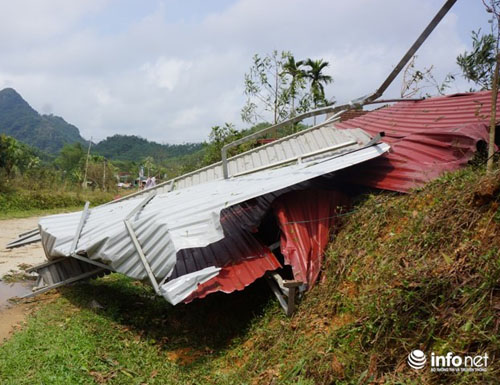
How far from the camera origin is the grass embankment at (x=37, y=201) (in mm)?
16984

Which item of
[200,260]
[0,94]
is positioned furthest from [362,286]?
[0,94]

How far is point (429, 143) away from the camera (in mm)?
4598

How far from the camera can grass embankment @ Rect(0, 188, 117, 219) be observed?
16984 millimetres

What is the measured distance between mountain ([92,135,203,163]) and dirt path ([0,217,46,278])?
285 feet

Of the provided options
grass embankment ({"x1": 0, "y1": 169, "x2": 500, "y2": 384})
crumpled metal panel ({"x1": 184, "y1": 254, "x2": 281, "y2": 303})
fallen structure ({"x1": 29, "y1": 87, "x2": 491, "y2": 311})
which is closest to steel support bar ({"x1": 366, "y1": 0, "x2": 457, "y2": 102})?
fallen structure ({"x1": 29, "y1": 87, "x2": 491, "y2": 311})

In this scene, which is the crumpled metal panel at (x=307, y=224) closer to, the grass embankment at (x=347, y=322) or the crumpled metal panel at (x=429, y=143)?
the grass embankment at (x=347, y=322)

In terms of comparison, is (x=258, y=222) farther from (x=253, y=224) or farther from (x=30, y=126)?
(x=30, y=126)

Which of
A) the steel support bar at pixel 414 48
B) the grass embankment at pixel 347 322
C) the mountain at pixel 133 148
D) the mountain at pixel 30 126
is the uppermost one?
the mountain at pixel 30 126

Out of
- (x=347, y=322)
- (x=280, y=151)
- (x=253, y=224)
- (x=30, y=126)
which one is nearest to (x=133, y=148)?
(x=30, y=126)

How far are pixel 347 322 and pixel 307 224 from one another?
136cm

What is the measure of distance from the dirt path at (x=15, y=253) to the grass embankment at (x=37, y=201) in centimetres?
270

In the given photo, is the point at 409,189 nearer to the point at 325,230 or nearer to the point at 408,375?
the point at 325,230

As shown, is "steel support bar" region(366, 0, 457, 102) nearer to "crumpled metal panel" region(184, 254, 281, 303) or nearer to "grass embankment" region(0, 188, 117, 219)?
"crumpled metal panel" region(184, 254, 281, 303)

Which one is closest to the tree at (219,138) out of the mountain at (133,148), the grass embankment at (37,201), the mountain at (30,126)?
the grass embankment at (37,201)
